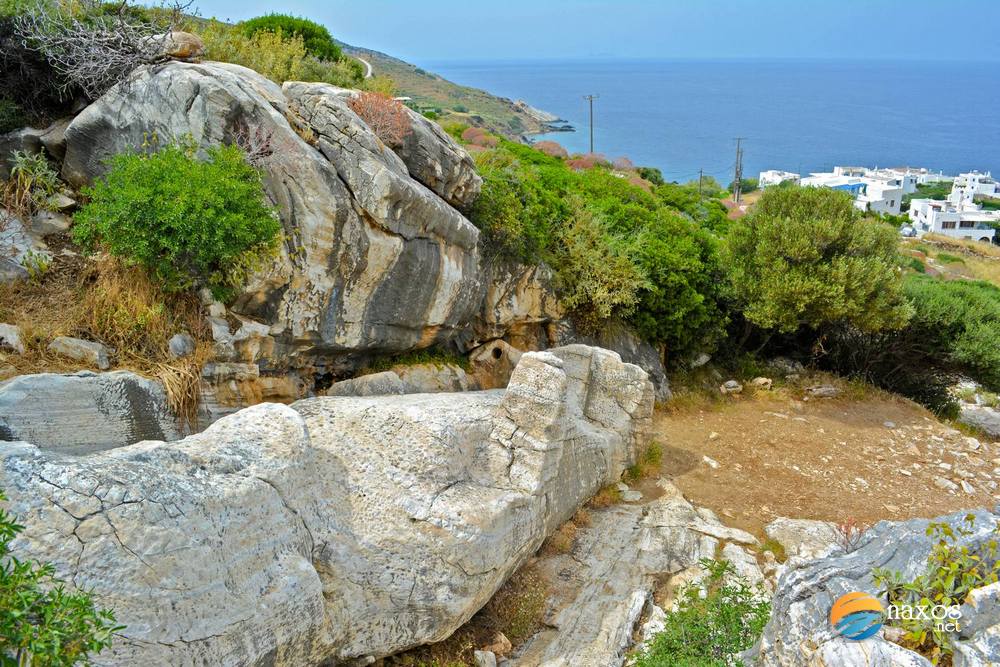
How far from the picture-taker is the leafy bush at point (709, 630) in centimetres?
708

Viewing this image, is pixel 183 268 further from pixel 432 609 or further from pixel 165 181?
pixel 432 609

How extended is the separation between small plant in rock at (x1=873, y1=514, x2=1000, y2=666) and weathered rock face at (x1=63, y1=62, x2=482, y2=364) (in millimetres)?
7755

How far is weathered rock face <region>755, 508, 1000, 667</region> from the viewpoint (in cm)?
482

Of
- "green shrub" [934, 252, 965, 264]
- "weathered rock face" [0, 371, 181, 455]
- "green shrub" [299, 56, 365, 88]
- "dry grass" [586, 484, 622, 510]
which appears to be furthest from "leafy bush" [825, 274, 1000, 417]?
"green shrub" [934, 252, 965, 264]

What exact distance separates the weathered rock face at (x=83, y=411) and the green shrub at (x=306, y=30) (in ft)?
46.8

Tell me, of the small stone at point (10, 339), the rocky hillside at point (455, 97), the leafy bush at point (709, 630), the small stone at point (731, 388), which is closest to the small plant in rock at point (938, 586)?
the leafy bush at point (709, 630)

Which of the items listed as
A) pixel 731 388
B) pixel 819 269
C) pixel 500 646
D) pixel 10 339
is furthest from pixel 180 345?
Result: pixel 819 269

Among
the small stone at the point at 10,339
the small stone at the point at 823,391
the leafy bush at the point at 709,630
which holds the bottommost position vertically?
the small stone at the point at 823,391

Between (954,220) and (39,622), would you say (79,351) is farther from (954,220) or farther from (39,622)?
(954,220)

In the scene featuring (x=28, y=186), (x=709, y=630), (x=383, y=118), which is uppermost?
(x=383, y=118)

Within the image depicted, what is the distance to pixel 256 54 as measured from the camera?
13.6 meters

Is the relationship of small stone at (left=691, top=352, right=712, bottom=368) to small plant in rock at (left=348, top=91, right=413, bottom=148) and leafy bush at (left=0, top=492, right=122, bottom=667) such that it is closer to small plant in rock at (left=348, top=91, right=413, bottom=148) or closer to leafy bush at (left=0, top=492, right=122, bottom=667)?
small plant in rock at (left=348, top=91, right=413, bottom=148)

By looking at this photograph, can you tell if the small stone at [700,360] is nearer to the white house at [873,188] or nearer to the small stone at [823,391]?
the small stone at [823,391]

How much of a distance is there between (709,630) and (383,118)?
9.04m
